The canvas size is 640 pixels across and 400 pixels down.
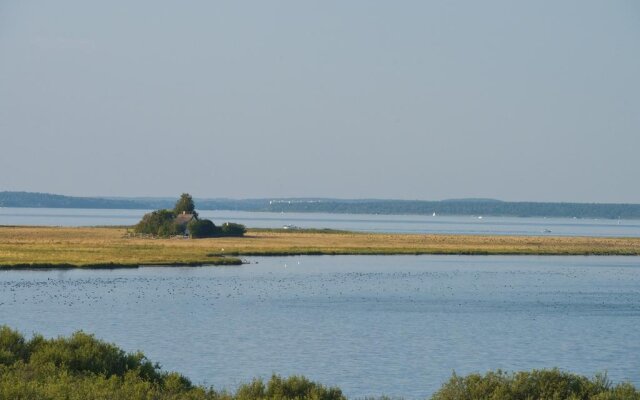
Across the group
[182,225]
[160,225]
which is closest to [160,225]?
[160,225]

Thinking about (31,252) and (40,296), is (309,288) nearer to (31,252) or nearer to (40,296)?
(40,296)

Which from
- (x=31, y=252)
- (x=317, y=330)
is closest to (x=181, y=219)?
(x=31, y=252)

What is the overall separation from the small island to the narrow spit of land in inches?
73.6

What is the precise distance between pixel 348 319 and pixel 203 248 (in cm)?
4609

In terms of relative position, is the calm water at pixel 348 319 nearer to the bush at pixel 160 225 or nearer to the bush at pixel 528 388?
the bush at pixel 528 388

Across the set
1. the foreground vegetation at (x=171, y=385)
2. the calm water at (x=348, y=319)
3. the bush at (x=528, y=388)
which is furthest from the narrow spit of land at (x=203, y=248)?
the bush at (x=528, y=388)

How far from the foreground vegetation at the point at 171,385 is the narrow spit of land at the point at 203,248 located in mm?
43707

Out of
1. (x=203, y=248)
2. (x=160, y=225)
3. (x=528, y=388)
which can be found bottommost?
(x=203, y=248)

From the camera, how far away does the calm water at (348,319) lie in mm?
31375

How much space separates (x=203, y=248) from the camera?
88188 mm

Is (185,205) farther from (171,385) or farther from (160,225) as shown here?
(171,385)

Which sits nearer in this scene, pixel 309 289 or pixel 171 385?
pixel 171 385

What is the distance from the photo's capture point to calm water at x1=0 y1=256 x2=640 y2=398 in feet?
103

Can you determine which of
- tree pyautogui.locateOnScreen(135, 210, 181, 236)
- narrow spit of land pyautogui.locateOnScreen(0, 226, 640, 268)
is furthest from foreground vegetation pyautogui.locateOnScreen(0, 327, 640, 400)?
tree pyautogui.locateOnScreen(135, 210, 181, 236)
